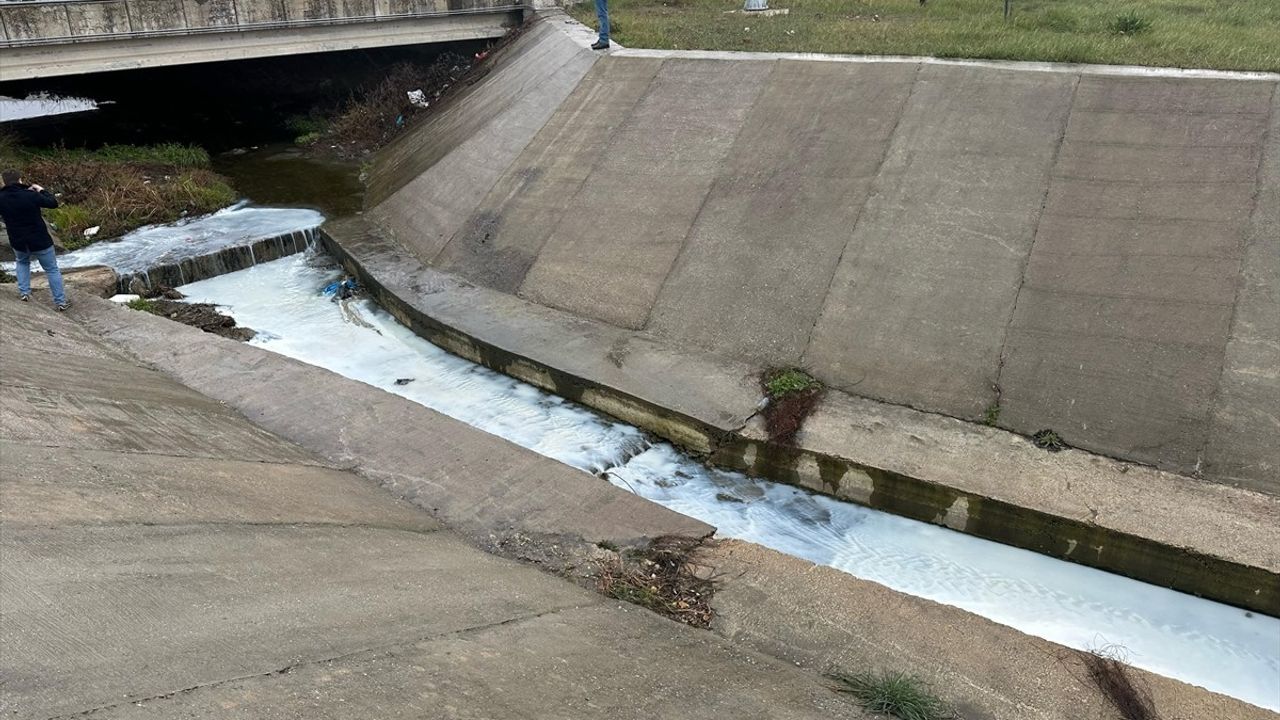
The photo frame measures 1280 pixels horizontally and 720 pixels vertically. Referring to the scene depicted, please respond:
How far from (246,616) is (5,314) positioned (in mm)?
7818

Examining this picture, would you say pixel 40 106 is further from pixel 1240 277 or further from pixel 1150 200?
pixel 1240 277

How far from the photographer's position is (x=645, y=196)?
492 inches

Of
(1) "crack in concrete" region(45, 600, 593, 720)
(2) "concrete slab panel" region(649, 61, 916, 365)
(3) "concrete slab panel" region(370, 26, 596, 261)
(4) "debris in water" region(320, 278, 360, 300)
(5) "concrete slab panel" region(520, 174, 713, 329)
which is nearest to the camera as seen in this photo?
(1) "crack in concrete" region(45, 600, 593, 720)

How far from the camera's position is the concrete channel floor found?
3900 millimetres

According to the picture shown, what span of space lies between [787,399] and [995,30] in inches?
342

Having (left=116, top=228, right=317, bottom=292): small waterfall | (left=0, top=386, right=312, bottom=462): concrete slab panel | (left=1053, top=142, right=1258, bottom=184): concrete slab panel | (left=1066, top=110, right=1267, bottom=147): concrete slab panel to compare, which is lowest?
(left=0, top=386, right=312, bottom=462): concrete slab panel

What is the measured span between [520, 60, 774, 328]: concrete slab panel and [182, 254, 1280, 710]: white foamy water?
5.80 ft

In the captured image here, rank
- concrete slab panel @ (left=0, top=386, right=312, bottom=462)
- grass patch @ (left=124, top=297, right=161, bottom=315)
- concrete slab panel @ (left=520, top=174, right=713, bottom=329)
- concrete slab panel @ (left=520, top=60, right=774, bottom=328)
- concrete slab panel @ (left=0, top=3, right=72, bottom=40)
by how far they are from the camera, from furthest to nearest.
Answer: concrete slab panel @ (left=0, top=3, right=72, bottom=40)
grass patch @ (left=124, top=297, right=161, bottom=315)
concrete slab panel @ (left=520, top=60, right=774, bottom=328)
concrete slab panel @ (left=520, top=174, right=713, bottom=329)
concrete slab panel @ (left=0, top=386, right=312, bottom=462)

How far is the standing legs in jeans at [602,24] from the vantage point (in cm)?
1614

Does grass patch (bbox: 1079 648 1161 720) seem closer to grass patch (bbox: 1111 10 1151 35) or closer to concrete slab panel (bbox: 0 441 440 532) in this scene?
concrete slab panel (bbox: 0 441 440 532)

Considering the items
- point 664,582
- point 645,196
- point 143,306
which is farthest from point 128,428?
point 645,196

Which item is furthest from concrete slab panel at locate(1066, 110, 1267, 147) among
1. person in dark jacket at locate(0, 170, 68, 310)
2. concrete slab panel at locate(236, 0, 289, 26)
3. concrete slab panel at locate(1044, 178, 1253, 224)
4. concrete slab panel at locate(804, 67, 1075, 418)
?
concrete slab panel at locate(236, 0, 289, 26)

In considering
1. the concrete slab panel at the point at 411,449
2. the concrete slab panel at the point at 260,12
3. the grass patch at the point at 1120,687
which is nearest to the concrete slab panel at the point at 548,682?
the concrete slab panel at the point at 411,449

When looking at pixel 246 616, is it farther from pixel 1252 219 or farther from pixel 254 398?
pixel 1252 219
